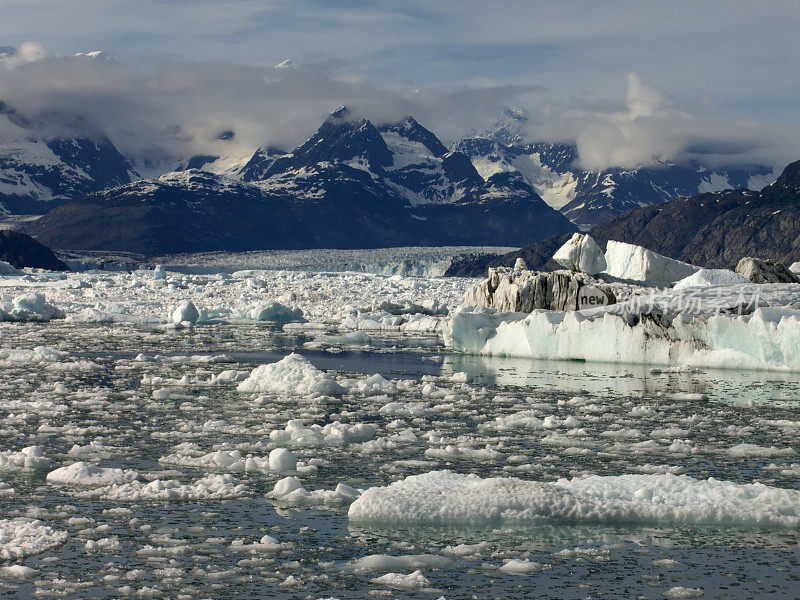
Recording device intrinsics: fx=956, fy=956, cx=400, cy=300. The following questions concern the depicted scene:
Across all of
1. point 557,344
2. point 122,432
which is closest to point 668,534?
point 122,432

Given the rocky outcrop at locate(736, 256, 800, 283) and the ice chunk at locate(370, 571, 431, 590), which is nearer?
the ice chunk at locate(370, 571, 431, 590)

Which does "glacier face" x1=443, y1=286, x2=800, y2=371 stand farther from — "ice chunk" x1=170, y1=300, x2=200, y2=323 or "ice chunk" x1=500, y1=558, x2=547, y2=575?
"ice chunk" x1=500, y1=558, x2=547, y2=575

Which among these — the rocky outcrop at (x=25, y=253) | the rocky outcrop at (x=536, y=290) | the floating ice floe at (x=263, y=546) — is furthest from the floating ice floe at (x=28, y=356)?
the rocky outcrop at (x=25, y=253)

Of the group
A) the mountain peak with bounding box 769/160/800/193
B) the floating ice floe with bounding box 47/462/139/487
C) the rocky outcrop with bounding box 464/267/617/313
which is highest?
the mountain peak with bounding box 769/160/800/193

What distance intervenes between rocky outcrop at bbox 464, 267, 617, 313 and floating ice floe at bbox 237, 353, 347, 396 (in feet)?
55.6

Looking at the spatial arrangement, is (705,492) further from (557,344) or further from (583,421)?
(557,344)

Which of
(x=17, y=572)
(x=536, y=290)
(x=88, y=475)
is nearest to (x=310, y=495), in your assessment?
(x=88, y=475)

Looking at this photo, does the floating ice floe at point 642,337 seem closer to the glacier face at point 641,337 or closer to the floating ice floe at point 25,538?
the glacier face at point 641,337

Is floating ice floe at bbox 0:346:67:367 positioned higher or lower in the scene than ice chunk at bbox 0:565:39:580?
lower

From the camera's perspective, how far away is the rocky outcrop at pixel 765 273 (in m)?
41.6

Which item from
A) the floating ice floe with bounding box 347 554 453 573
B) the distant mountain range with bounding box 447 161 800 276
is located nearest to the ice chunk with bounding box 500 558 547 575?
the floating ice floe with bounding box 347 554 453 573

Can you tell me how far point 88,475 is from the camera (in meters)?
15.8

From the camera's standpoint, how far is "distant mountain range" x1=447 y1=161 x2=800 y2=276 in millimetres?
167500

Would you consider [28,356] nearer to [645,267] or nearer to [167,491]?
A: [167,491]
